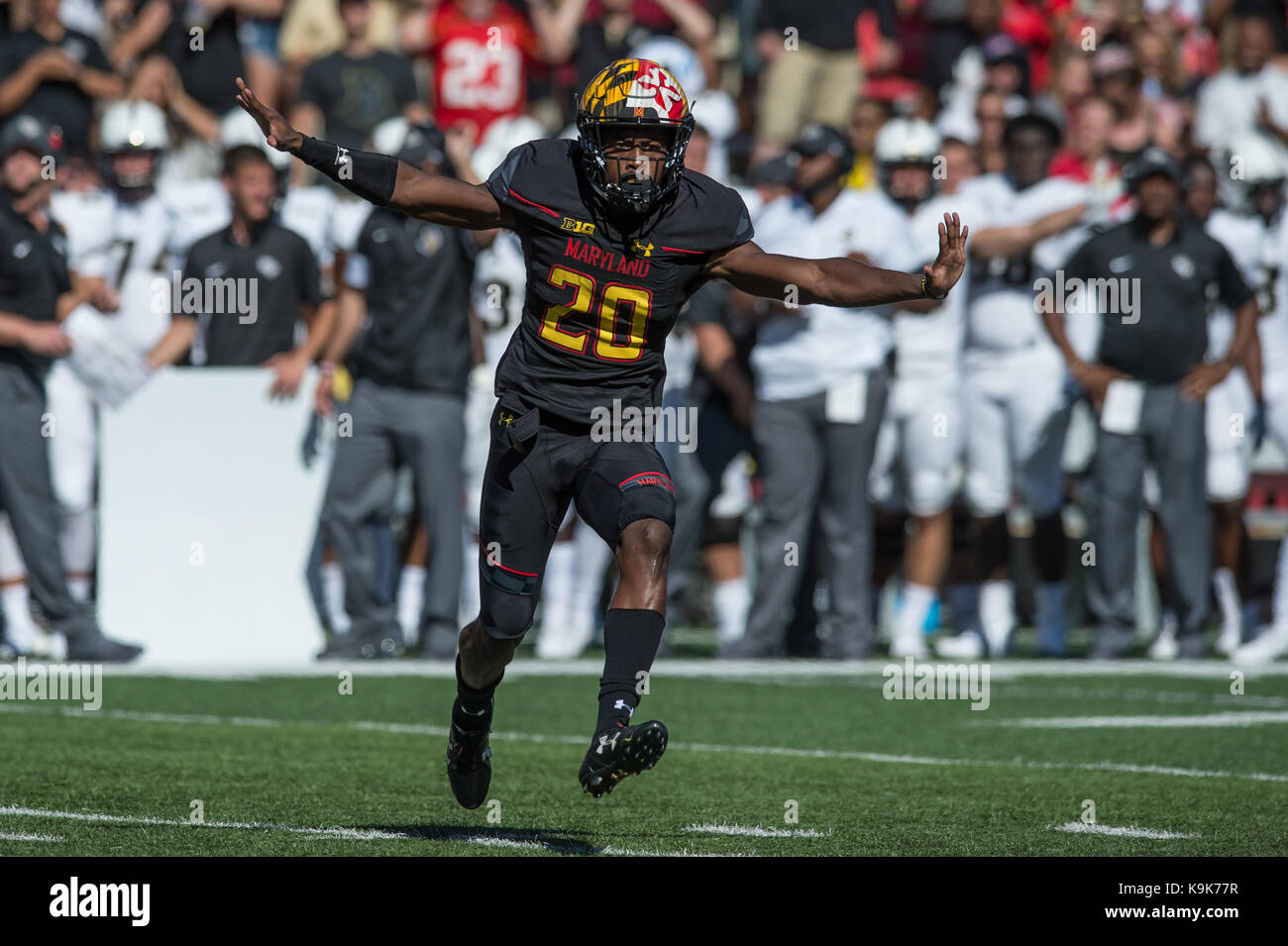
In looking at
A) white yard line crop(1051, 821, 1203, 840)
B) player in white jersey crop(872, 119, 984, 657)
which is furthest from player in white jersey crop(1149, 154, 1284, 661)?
white yard line crop(1051, 821, 1203, 840)

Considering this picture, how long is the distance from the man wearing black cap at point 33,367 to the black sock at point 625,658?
5.49 metres

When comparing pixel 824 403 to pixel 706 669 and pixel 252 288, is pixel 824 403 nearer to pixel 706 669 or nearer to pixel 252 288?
pixel 706 669

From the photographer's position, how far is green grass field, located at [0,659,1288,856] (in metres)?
6.05

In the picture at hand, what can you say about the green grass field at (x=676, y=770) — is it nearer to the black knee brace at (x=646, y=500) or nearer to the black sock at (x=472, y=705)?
the black sock at (x=472, y=705)

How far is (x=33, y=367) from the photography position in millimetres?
10930

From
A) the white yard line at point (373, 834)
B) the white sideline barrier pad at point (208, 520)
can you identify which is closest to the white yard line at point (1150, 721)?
the white yard line at point (373, 834)

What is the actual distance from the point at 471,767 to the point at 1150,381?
631 cm

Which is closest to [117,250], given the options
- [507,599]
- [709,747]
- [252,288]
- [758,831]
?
[252,288]

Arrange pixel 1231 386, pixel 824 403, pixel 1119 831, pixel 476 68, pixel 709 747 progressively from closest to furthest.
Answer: pixel 1119 831 → pixel 709 747 → pixel 824 403 → pixel 1231 386 → pixel 476 68

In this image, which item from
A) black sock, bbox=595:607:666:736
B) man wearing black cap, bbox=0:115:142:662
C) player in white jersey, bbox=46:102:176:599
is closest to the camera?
black sock, bbox=595:607:666:736

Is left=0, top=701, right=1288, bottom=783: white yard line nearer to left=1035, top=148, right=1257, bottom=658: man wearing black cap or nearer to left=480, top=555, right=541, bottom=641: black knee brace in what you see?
left=480, top=555, right=541, bottom=641: black knee brace

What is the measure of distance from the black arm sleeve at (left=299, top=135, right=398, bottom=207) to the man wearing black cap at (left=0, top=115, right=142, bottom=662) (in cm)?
527

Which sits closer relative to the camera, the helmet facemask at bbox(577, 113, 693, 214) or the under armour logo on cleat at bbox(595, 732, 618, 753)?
the under armour logo on cleat at bbox(595, 732, 618, 753)

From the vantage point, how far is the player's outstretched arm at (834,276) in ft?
19.5
